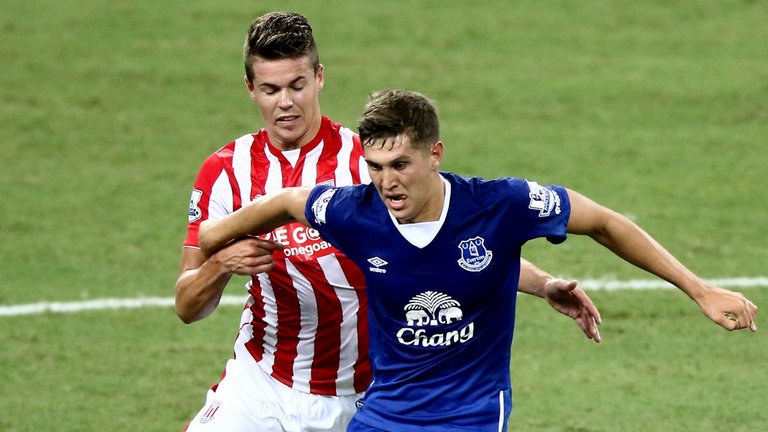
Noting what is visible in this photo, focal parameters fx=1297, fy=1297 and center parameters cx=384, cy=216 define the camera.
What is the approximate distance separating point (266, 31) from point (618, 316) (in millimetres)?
5181

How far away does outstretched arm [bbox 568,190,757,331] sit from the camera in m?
4.95

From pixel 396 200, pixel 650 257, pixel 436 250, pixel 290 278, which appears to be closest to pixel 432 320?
pixel 436 250

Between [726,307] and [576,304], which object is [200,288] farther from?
[726,307]

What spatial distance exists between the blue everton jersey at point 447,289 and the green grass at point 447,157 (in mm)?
3082

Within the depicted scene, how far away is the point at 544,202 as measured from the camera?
4.98 metres

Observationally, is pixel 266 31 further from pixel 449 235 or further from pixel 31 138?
pixel 31 138

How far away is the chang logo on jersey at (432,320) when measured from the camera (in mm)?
5055

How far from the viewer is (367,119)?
4.92 metres

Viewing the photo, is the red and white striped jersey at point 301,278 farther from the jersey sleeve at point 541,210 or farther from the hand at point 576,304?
the jersey sleeve at point 541,210

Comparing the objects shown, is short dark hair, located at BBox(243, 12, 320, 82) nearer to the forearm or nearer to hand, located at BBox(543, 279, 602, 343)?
the forearm

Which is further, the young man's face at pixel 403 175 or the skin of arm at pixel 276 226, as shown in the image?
the skin of arm at pixel 276 226

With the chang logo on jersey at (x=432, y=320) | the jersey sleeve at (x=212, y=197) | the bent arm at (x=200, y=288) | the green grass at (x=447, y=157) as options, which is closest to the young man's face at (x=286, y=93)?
the jersey sleeve at (x=212, y=197)

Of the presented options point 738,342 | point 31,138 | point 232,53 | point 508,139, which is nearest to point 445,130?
point 508,139

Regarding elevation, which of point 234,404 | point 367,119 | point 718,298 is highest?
point 367,119
